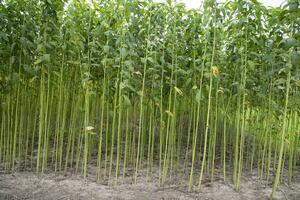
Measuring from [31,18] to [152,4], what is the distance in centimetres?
185

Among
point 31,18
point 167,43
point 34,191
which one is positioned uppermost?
point 31,18

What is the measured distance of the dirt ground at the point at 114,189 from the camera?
3.98 m

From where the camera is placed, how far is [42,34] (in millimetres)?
4520

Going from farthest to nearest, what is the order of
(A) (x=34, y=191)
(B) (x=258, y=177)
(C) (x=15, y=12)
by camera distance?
1. (B) (x=258, y=177)
2. (C) (x=15, y=12)
3. (A) (x=34, y=191)

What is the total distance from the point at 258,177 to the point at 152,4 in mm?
3242

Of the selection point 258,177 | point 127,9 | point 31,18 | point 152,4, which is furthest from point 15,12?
point 258,177

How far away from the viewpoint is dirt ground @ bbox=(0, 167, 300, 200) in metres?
3.98

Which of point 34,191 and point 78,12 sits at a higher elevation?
point 78,12

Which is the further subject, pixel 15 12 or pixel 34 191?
pixel 15 12

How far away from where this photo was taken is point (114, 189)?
4262mm

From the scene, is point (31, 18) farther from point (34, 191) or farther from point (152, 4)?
point (34, 191)

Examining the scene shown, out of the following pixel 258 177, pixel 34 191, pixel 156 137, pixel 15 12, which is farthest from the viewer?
pixel 156 137

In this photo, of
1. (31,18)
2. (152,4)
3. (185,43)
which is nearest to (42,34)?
(31,18)

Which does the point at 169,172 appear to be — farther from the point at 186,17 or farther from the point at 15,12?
the point at 15,12
